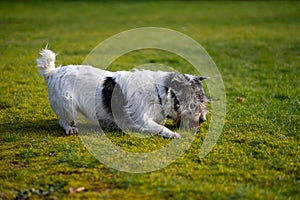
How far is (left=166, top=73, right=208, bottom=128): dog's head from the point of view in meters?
6.48

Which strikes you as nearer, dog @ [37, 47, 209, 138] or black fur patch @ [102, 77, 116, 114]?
dog @ [37, 47, 209, 138]

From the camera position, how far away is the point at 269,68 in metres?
10.9

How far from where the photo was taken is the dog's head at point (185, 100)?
6.48 meters

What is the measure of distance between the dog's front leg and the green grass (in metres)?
0.12

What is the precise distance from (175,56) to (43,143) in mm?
6845

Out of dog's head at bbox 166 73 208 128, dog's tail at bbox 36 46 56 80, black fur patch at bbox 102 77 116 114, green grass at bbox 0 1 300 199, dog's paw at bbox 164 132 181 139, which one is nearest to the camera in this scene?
green grass at bbox 0 1 300 199

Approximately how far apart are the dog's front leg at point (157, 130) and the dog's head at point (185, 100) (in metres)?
0.32

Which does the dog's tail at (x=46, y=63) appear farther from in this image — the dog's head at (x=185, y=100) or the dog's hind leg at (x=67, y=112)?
the dog's head at (x=185, y=100)

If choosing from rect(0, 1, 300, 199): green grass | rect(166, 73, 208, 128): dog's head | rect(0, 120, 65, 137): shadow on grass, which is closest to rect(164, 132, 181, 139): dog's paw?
rect(0, 1, 300, 199): green grass

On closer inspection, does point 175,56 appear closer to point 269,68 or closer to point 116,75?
point 269,68

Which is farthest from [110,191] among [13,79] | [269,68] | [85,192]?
[269,68]

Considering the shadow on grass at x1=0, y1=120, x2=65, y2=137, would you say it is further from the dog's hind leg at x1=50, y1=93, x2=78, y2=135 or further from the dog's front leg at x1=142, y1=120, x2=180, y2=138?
the dog's front leg at x1=142, y1=120, x2=180, y2=138

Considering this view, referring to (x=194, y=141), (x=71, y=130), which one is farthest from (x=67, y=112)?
(x=194, y=141)

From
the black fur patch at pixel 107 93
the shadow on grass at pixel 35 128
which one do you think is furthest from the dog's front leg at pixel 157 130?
the shadow on grass at pixel 35 128
